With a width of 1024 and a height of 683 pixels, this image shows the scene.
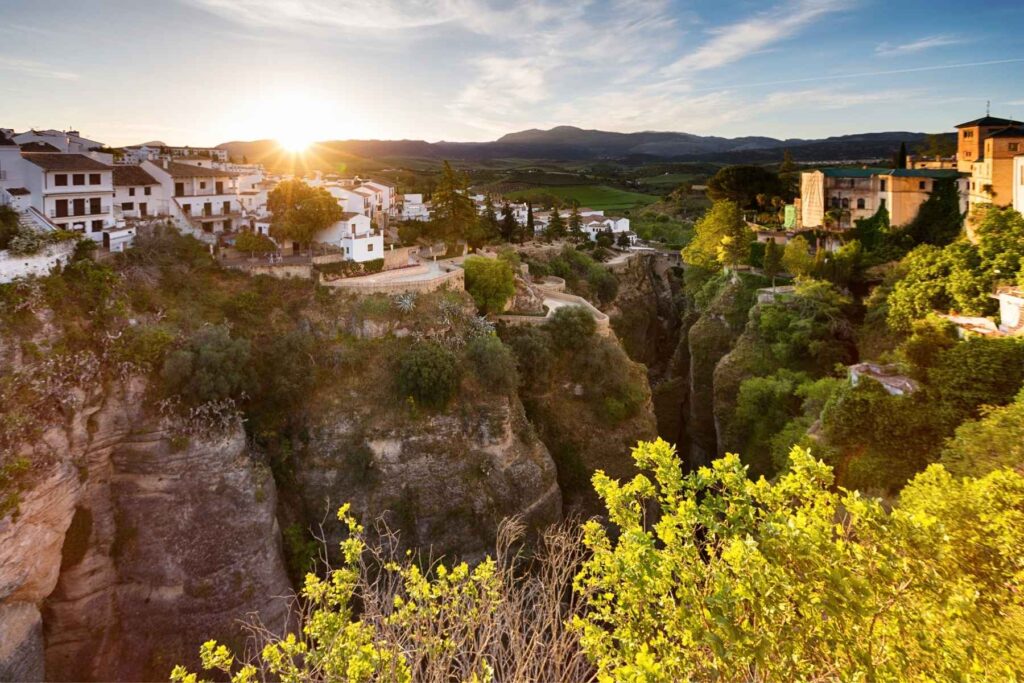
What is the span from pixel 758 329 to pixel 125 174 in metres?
34.1

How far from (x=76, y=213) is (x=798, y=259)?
36.7 meters

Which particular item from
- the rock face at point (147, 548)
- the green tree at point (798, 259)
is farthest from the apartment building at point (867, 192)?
the rock face at point (147, 548)

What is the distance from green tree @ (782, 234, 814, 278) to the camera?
34.4 meters

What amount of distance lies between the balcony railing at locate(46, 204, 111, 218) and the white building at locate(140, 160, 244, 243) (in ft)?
11.9

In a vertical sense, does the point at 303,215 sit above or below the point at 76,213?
above

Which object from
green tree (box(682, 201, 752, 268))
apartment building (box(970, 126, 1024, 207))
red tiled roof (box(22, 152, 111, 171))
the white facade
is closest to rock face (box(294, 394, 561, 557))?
red tiled roof (box(22, 152, 111, 171))

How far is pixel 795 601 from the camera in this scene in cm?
638

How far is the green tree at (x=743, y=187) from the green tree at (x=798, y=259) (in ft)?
58.1

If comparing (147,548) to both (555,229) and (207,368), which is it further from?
(555,229)

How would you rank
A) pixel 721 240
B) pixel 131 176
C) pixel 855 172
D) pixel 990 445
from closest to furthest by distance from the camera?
pixel 990 445 < pixel 131 176 < pixel 855 172 < pixel 721 240

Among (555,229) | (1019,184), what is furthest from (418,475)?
(555,229)

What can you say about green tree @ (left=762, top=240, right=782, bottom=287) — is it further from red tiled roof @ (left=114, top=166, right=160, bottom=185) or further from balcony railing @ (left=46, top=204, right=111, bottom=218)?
balcony railing @ (left=46, top=204, right=111, bottom=218)

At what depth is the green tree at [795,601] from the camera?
233 inches

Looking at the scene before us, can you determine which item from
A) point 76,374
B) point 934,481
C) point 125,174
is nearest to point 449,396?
point 76,374
